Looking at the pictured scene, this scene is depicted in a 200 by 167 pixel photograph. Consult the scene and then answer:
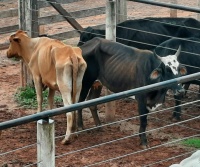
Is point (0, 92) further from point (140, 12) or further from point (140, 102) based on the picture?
point (140, 12)

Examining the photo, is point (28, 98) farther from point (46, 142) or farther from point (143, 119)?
point (46, 142)

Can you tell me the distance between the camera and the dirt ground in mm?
8266

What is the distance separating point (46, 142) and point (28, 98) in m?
6.28

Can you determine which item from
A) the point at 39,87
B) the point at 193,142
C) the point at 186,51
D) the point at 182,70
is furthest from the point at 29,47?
the point at 193,142

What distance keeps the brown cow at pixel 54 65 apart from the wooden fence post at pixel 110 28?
2.14 ft

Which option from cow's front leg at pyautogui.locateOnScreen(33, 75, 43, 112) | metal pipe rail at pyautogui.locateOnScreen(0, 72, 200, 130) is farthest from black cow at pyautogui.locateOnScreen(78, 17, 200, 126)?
metal pipe rail at pyautogui.locateOnScreen(0, 72, 200, 130)

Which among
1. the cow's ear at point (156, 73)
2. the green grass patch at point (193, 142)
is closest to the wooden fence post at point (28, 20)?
the cow's ear at point (156, 73)

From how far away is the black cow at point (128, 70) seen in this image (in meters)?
8.75

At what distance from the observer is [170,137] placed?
920cm

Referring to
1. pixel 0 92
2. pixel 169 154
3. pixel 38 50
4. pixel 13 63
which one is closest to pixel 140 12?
pixel 13 63

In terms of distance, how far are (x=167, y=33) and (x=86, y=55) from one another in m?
2.55

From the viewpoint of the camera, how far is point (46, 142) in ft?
15.3

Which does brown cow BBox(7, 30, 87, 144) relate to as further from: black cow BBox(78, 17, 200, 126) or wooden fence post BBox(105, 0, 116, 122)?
black cow BBox(78, 17, 200, 126)

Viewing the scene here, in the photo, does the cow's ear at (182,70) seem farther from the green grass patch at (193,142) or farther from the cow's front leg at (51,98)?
the cow's front leg at (51,98)
